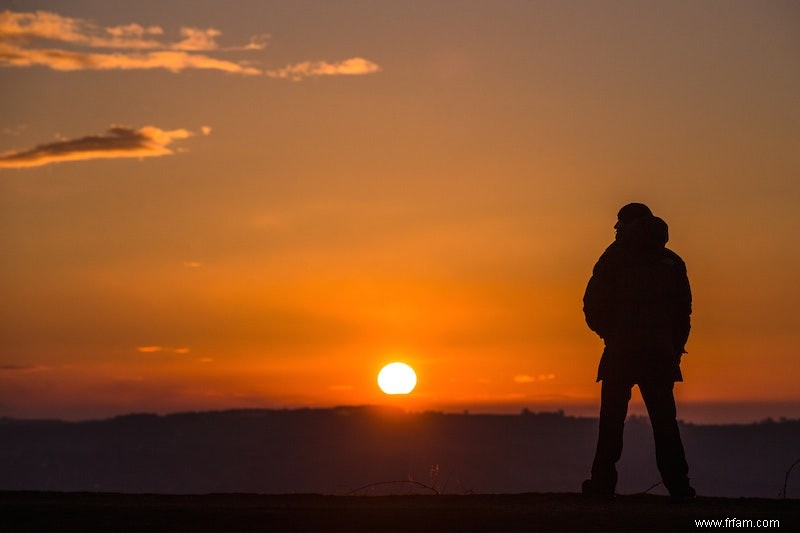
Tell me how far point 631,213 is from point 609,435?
93.5 inches

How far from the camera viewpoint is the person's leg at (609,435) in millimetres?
12781

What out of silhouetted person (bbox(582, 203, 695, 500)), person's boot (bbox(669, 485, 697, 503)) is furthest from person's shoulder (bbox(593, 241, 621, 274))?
person's boot (bbox(669, 485, 697, 503))

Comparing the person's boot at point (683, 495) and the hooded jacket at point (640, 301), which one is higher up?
the hooded jacket at point (640, 301)

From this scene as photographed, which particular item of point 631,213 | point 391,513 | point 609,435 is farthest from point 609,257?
point 391,513

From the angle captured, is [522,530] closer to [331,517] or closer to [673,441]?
[331,517]

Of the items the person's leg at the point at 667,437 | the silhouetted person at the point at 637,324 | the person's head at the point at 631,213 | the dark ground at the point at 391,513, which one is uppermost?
the person's head at the point at 631,213

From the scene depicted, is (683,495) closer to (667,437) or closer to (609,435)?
(667,437)

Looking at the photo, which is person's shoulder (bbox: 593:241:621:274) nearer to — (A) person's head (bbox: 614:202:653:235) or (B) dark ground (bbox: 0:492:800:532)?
(A) person's head (bbox: 614:202:653:235)

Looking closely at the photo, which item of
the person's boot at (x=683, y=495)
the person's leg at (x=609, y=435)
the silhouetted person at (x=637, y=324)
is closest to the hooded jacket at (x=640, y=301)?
the silhouetted person at (x=637, y=324)

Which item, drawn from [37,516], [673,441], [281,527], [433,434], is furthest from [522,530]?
[433,434]

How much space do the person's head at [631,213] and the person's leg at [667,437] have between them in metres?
1.72

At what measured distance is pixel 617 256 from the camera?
42.6 ft

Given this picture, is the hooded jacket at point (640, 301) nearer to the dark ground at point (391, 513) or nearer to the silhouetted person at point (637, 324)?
the silhouetted person at point (637, 324)

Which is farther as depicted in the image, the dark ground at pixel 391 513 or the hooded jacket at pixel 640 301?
the hooded jacket at pixel 640 301
